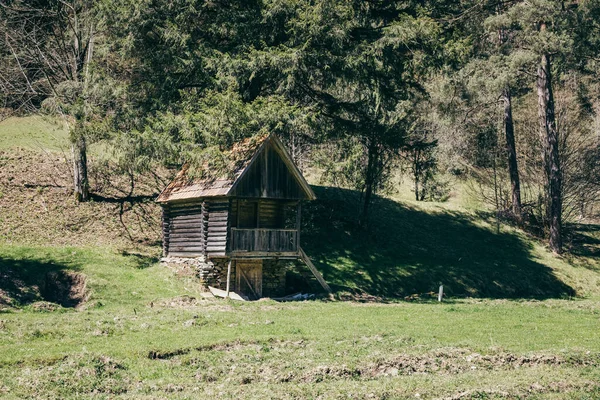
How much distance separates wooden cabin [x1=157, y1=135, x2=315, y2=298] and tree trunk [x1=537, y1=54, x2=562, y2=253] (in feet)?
64.5

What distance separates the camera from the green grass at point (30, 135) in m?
44.6

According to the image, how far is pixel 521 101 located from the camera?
5825cm

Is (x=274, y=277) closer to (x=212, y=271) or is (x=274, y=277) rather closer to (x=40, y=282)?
(x=212, y=271)

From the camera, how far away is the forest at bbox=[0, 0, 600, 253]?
32125 millimetres

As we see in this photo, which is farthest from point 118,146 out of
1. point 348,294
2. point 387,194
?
point 387,194

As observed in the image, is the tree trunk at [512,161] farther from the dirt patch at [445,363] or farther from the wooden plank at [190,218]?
the dirt patch at [445,363]

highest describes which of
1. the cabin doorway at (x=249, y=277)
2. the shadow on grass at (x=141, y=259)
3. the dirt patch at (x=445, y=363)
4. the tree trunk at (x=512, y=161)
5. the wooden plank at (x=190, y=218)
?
the tree trunk at (x=512, y=161)

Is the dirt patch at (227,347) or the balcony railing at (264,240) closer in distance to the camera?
the dirt patch at (227,347)

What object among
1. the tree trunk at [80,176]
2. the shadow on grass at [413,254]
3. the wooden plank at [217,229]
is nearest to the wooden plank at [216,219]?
the wooden plank at [217,229]

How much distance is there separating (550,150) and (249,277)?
881 inches

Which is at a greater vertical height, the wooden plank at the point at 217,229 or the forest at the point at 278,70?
the forest at the point at 278,70

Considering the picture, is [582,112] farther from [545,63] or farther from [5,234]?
[5,234]

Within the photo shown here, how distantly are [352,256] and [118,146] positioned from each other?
13.6 meters

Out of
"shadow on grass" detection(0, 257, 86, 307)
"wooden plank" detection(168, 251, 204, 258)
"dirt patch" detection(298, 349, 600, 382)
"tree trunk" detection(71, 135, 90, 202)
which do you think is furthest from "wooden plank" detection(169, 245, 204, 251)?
"dirt patch" detection(298, 349, 600, 382)
